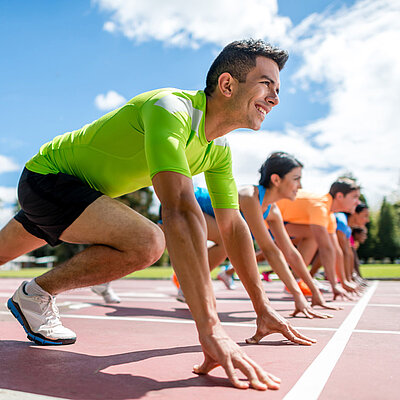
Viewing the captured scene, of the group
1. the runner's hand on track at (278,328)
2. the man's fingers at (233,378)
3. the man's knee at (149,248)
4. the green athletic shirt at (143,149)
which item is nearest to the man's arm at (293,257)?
the runner's hand on track at (278,328)

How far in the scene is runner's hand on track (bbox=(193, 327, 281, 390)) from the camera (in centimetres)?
167

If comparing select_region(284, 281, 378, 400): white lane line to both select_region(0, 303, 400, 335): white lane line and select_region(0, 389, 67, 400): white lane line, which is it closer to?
select_region(0, 303, 400, 335): white lane line

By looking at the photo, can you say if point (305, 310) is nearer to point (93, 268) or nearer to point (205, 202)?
point (93, 268)

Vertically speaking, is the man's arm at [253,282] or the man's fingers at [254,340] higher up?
the man's arm at [253,282]

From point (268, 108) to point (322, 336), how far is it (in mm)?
1573

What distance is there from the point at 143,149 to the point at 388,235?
68.5 meters

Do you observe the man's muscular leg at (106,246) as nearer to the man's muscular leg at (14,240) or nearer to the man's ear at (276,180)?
the man's muscular leg at (14,240)

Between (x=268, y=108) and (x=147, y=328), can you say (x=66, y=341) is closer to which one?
(x=147, y=328)

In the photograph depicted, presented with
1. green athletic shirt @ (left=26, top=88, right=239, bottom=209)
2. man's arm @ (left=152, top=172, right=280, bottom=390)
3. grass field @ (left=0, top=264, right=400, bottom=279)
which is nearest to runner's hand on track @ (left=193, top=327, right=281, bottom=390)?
man's arm @ (left=152, top=172, right=280, bottom=390)

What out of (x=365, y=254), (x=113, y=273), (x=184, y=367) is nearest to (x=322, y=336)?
(x=184, y=367)

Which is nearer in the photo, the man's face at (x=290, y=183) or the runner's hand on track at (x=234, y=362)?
the runner's hand on track at (x=234, y=362)

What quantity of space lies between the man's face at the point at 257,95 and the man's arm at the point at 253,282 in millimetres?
646

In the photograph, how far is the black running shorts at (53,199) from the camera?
2.59 metres

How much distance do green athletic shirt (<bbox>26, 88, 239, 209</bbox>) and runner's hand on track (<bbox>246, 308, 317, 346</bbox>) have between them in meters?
0.69
